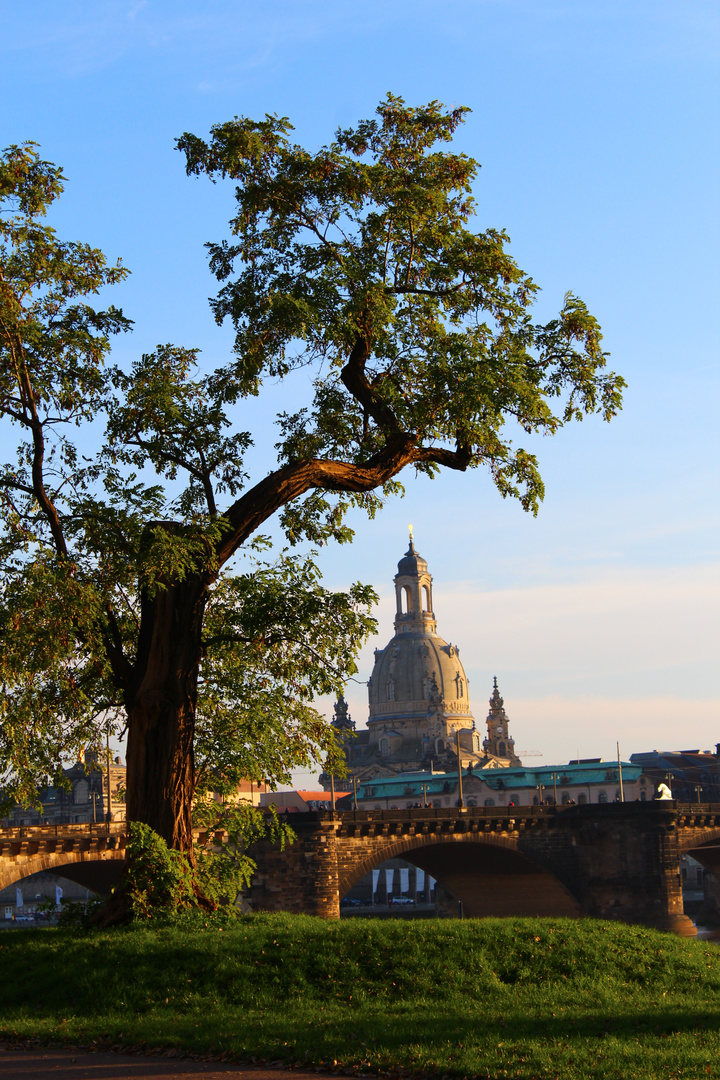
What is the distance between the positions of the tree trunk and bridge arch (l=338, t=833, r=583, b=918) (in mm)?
42300

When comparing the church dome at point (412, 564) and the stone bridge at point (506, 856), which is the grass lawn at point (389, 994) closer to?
the stone bridge at point (506, 856)

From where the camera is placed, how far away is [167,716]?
18.7m

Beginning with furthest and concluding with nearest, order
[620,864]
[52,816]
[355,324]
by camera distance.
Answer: [52,816] < [620,864] < [355,324]

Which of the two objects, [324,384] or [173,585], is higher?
[324,384]

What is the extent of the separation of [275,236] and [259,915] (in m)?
11.3

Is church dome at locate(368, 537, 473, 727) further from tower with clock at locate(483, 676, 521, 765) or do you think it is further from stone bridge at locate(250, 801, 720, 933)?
stone bridge at locate(250, 801, 720, 933)

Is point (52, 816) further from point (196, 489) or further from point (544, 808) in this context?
point (196, 489)

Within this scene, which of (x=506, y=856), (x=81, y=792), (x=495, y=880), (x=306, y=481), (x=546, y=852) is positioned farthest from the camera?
(x=81, y=792)

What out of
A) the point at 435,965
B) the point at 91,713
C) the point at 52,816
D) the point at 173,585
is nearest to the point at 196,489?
the point at 173,585

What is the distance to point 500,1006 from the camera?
48.6 feet

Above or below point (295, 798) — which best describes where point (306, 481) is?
above

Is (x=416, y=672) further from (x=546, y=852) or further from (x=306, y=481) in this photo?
(x=306, y=481)

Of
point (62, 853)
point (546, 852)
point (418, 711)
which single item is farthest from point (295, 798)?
point (62, 853)

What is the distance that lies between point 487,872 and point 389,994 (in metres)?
60.5
